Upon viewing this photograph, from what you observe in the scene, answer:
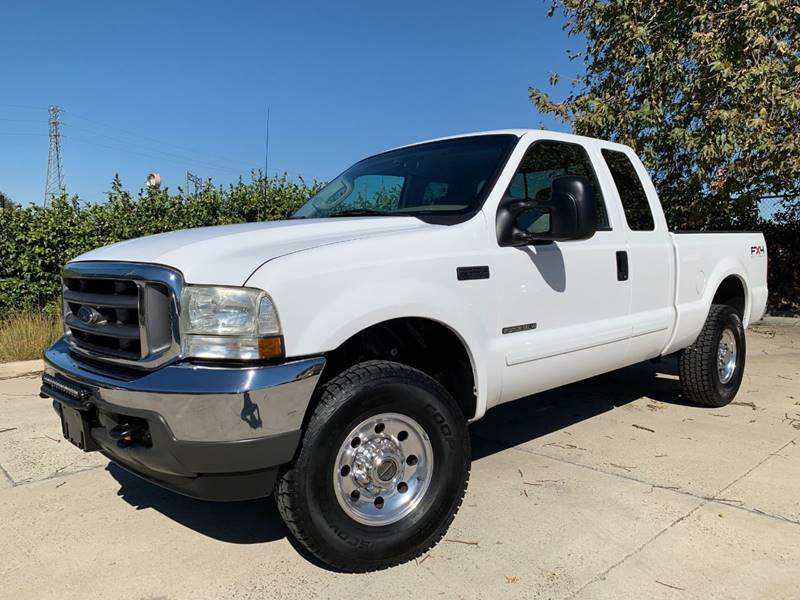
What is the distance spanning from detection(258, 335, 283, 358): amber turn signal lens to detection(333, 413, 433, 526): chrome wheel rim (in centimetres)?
50

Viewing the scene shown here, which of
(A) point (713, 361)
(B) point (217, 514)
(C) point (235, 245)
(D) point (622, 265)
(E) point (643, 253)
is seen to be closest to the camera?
(C) point (235, 245)

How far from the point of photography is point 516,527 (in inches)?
122

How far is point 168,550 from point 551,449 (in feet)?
8.06

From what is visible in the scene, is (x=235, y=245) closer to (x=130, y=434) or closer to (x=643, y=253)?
(x=130, y=434)

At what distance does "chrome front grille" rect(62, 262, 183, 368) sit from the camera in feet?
7.89

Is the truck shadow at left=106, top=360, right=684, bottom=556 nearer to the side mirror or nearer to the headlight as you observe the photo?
the headlight

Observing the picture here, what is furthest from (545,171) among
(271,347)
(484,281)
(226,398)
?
(226,398)

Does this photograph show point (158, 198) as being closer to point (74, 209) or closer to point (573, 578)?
point (74, 209)

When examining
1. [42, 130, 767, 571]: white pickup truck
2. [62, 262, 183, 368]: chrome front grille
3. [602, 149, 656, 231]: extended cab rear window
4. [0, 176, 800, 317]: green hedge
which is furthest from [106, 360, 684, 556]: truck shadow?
[0, 176, 800, 317]: green hedge

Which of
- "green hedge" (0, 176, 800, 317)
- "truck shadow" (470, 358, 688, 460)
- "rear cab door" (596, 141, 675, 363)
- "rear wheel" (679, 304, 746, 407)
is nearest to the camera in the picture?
"rear cab door" (596, 141, 675, 363)

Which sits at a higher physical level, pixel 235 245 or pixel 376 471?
pixel 235 245

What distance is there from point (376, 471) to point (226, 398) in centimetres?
80

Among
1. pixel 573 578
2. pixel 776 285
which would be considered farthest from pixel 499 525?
pixel 776 285

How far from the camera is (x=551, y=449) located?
4230 millimetres
